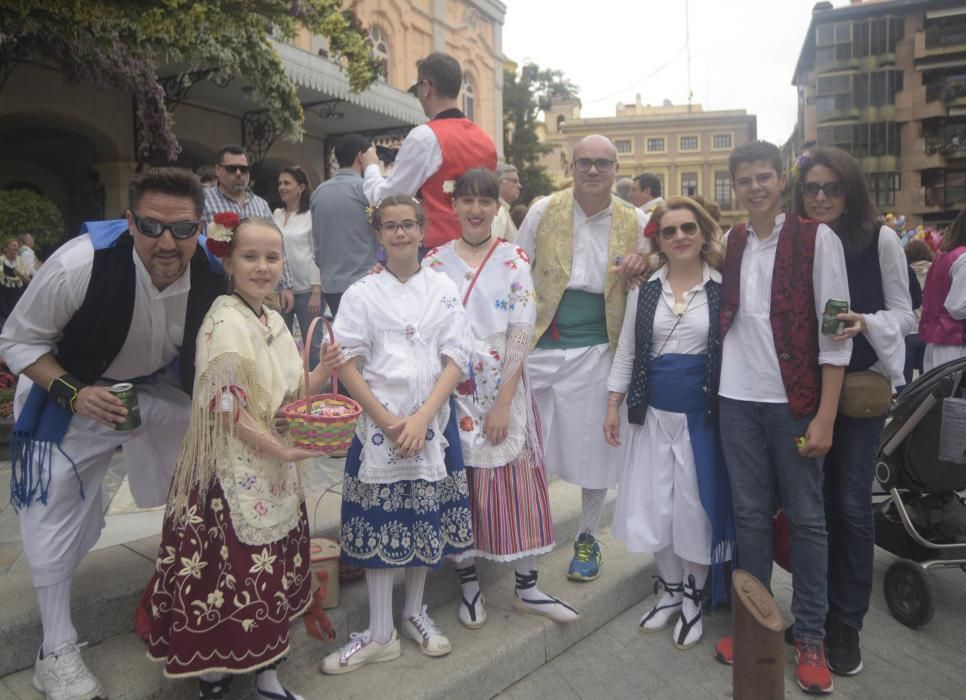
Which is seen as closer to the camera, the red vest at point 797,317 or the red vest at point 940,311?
the red vest at point 797,317

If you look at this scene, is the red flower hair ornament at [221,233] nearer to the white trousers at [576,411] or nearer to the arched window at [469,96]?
the white trousers at [576,411]

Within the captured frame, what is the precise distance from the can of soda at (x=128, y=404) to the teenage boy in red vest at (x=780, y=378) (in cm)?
219

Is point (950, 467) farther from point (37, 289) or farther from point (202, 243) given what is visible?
point (37, 289)

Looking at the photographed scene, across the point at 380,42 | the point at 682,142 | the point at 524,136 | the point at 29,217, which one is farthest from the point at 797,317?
the point at 682,142

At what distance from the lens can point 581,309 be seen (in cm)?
354

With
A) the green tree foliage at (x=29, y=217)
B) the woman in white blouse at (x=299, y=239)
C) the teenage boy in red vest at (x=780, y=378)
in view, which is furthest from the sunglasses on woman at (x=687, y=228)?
the green tree foliage at (x=29, y=217)

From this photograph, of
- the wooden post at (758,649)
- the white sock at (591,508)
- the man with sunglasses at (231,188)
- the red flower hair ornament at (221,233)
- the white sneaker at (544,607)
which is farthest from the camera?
the man with sunglasses at (231,188)

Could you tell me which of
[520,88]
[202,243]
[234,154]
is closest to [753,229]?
[202,243]

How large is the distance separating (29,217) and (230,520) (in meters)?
6.04

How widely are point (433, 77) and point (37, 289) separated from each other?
2004 millimetres

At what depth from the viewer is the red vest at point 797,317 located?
282 cm

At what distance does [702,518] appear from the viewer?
3.16 metres

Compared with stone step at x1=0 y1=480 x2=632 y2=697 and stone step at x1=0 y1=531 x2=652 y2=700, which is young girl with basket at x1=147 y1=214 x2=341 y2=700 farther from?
stone step at x1=0 y1=480 x2=632 y2=697

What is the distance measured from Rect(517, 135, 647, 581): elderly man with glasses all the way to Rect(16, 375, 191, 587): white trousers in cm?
164
